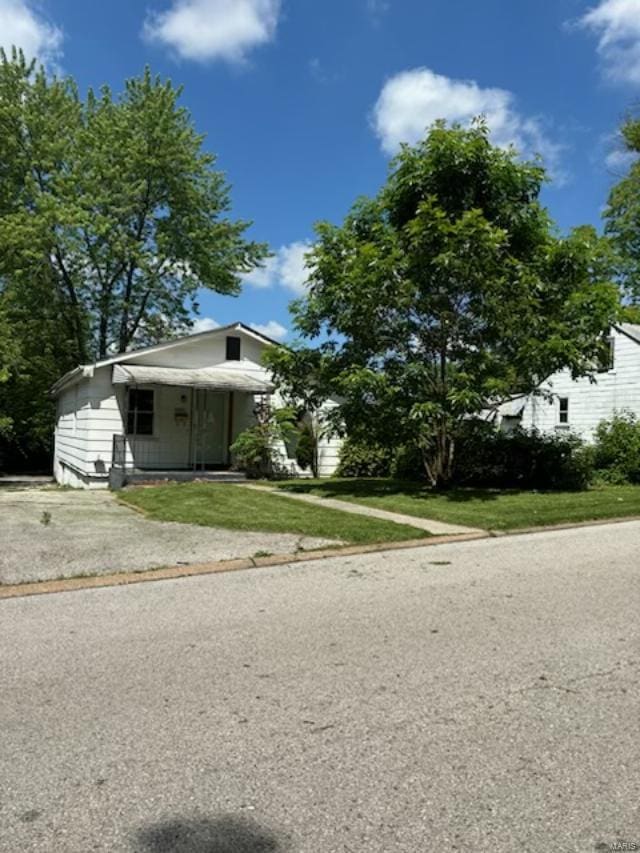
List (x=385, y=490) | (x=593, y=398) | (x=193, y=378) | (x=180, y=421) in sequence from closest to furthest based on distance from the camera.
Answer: (x=385, y=490) < (x=193, y=378) < (x=180, y=421) < (x=593, y=398)

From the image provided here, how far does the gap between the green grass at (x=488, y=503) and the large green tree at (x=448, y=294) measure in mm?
1356

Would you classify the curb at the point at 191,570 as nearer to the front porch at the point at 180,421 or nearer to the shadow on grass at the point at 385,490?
the shadow on grass at the point at 385,490

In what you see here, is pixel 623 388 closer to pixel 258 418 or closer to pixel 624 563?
pixel 258 418

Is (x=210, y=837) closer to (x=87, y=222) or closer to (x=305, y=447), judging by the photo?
(x=305, y=447)

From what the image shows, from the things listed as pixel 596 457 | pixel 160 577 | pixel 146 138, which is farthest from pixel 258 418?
pixel 146 138

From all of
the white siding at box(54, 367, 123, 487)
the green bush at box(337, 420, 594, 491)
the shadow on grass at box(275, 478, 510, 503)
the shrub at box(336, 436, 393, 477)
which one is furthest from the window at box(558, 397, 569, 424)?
the white siding at box(54, 367, 123, 487)

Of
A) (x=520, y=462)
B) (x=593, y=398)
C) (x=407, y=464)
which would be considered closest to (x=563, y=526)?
(x=520, y=462)

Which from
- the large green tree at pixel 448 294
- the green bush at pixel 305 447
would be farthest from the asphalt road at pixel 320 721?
the green bush at pixel 305 447

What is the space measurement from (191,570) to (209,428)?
12.5 metres

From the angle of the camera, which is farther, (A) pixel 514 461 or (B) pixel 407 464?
(B) pixel 407 464

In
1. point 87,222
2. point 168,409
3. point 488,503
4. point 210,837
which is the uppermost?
point 87,222

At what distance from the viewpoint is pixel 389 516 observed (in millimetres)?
10711

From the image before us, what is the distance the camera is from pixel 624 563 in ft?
23.9

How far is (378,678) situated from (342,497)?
9.28 m
